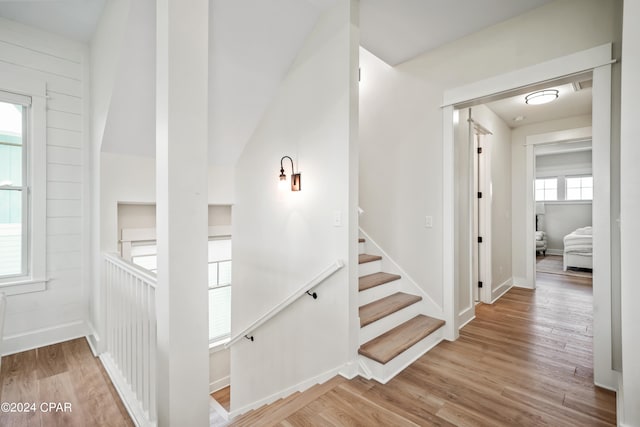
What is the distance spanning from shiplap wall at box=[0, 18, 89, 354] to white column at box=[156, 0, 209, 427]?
2363mm

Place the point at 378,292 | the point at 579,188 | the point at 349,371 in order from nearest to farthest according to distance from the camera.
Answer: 1. the point at 349,371
2. the point at 378,292
3. the point at 579,188

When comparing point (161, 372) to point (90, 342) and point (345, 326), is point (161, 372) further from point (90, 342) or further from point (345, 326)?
point (90, 342)

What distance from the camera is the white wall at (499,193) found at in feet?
14.1

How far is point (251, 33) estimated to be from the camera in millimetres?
2566

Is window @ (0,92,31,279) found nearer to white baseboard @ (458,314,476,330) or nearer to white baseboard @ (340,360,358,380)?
white baseboard @ (340,360,358,380)

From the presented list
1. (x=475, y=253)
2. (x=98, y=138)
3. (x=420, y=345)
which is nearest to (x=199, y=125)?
(x=98, y=138)

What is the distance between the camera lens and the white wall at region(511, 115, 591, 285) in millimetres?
4949

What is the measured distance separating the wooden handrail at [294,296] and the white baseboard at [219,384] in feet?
3.42

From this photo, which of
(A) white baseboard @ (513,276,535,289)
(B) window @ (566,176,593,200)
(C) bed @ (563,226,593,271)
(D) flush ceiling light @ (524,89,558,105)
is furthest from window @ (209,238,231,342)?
(B) window @ (566,176,593,200)

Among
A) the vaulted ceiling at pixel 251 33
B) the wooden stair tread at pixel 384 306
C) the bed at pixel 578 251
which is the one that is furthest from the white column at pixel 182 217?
the bed at pixel 578 251

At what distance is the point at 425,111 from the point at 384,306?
2027 millimetres

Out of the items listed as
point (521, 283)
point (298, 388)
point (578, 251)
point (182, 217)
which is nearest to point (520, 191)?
point (521, 283)

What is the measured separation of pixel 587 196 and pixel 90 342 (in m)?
11.3

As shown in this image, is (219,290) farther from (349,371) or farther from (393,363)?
(393,363)
